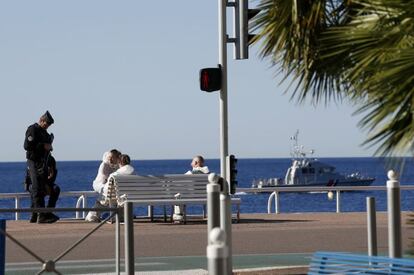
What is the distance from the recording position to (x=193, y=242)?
21125 mm

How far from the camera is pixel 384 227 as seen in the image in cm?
2384

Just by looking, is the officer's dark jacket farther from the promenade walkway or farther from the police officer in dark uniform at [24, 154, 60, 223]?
the promenade walkway

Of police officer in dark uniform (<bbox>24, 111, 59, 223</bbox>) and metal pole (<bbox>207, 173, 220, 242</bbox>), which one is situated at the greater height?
police officer in dark uniform (<bbox>24, 111, 59, 223</bbox>)

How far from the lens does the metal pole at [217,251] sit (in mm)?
9320

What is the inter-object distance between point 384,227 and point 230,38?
7.94 m

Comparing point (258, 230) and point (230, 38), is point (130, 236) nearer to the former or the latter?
point (230, 38)

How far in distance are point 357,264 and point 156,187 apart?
43.4 ft

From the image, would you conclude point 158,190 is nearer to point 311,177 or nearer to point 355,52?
point 355,52

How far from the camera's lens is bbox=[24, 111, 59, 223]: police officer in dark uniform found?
24.1 metres

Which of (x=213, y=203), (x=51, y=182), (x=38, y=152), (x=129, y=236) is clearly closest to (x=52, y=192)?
(x=51, y=182)

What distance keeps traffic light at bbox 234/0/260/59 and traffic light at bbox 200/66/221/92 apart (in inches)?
12.9

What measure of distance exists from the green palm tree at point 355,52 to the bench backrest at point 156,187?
31.1 ft

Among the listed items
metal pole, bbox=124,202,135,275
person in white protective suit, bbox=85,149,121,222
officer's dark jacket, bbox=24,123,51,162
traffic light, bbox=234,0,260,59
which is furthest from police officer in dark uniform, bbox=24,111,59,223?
metal pole, bbox=124,202,135,275

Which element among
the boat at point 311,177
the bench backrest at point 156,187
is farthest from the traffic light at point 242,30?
the boat at point 311,177
